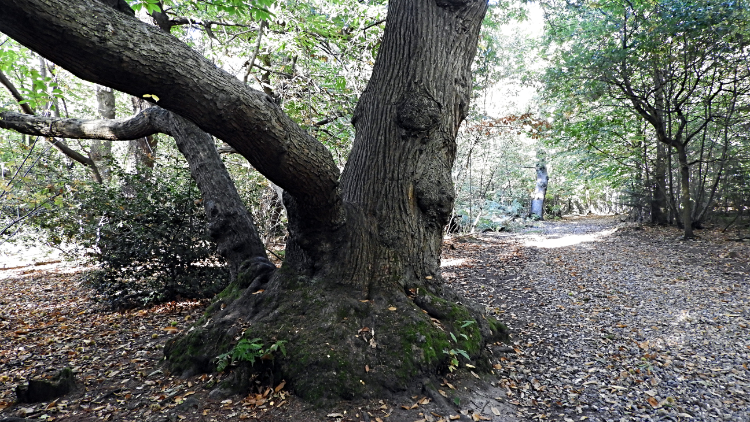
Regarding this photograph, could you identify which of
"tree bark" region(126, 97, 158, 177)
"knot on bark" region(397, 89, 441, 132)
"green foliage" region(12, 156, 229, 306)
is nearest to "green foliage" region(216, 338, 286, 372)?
"knot on bark" region(397, 89, 441, 132)

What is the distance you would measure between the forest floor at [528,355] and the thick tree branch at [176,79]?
1584 mm

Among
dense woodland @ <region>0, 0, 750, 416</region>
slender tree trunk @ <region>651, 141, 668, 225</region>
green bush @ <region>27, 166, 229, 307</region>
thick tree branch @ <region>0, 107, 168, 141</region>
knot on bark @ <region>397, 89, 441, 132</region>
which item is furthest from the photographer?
slender tree trunk @ <region>651, 141, 668, 225</region>

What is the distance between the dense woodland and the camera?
7.86 feet

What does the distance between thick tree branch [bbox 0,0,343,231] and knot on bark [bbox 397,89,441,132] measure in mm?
943

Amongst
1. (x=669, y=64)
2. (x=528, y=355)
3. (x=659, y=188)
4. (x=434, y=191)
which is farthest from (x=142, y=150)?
(x=659, y=188)

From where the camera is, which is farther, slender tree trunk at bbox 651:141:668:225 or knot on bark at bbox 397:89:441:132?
slender tree trunk at bbox 651:141:668:225

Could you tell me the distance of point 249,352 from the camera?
2.83 meters

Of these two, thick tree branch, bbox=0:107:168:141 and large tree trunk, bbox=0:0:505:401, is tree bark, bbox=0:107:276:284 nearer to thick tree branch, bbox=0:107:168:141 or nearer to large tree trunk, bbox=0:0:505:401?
thick tree branch, bbox=0:107:168:141

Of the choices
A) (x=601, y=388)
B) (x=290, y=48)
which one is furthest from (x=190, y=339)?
(x=290, y=48)

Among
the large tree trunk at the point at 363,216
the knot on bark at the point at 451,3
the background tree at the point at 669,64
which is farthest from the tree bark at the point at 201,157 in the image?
the background tree at the point at 669,64

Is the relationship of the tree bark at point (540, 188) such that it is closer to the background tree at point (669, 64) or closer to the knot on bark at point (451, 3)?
the background tree at point (669, 64)

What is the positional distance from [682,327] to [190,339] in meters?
4.89

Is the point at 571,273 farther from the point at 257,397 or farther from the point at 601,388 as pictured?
the point at 257,397

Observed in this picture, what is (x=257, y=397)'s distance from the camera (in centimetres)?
273
